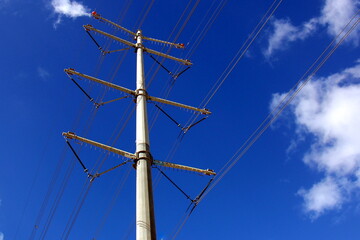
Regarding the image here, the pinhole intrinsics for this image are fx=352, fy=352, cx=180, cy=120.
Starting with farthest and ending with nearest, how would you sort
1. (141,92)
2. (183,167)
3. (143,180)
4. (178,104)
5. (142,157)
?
(178,104) → (141,92) → (183,167) → (142,157) → (143,180)

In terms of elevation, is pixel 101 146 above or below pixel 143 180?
above

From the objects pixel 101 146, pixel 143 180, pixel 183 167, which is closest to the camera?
pixel 143 180

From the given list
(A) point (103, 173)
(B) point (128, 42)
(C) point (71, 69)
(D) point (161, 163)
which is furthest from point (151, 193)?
(B) point (128, 42)

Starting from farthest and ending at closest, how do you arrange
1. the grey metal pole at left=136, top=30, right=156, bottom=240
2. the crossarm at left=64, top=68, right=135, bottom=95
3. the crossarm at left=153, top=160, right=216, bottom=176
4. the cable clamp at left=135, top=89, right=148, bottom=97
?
the crossarm at left=64, top=68, right=135, bottom=95, the cable clamp at left=135, top=89, right=148, bottom=97, the crossarm at left=153, top=160, right=216, bottom=176, the grey metal pole at left=136, top=30, right=156, bottom=240

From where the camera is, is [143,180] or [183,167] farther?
[183,167]

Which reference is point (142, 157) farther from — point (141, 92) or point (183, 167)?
point (141, 92)

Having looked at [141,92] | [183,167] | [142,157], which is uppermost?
[141,92]

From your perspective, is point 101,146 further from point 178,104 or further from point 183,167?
point 178,104

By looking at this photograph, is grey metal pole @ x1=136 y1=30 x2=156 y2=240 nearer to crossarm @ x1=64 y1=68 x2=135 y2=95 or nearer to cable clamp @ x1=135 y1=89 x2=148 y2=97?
cable clamp @ x1=135 y1=89 x2=148 y2=97

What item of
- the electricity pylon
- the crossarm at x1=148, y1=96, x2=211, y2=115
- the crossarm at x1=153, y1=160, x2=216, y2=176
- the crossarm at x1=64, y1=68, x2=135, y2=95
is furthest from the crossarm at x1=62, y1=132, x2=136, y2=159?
→ the crossarm at x1=148, y1=96, x2=211, y2=115

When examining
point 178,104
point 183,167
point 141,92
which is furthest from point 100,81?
point 183,167

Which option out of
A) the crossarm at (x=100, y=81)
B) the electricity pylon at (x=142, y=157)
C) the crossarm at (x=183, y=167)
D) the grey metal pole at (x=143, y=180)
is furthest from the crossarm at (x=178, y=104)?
the crossarm at (x=183, y=167)

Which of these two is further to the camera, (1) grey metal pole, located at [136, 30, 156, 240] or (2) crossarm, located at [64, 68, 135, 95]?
(2) crossarm, located at [64, 68, 135, 95]

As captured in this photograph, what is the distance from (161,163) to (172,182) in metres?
1.48
